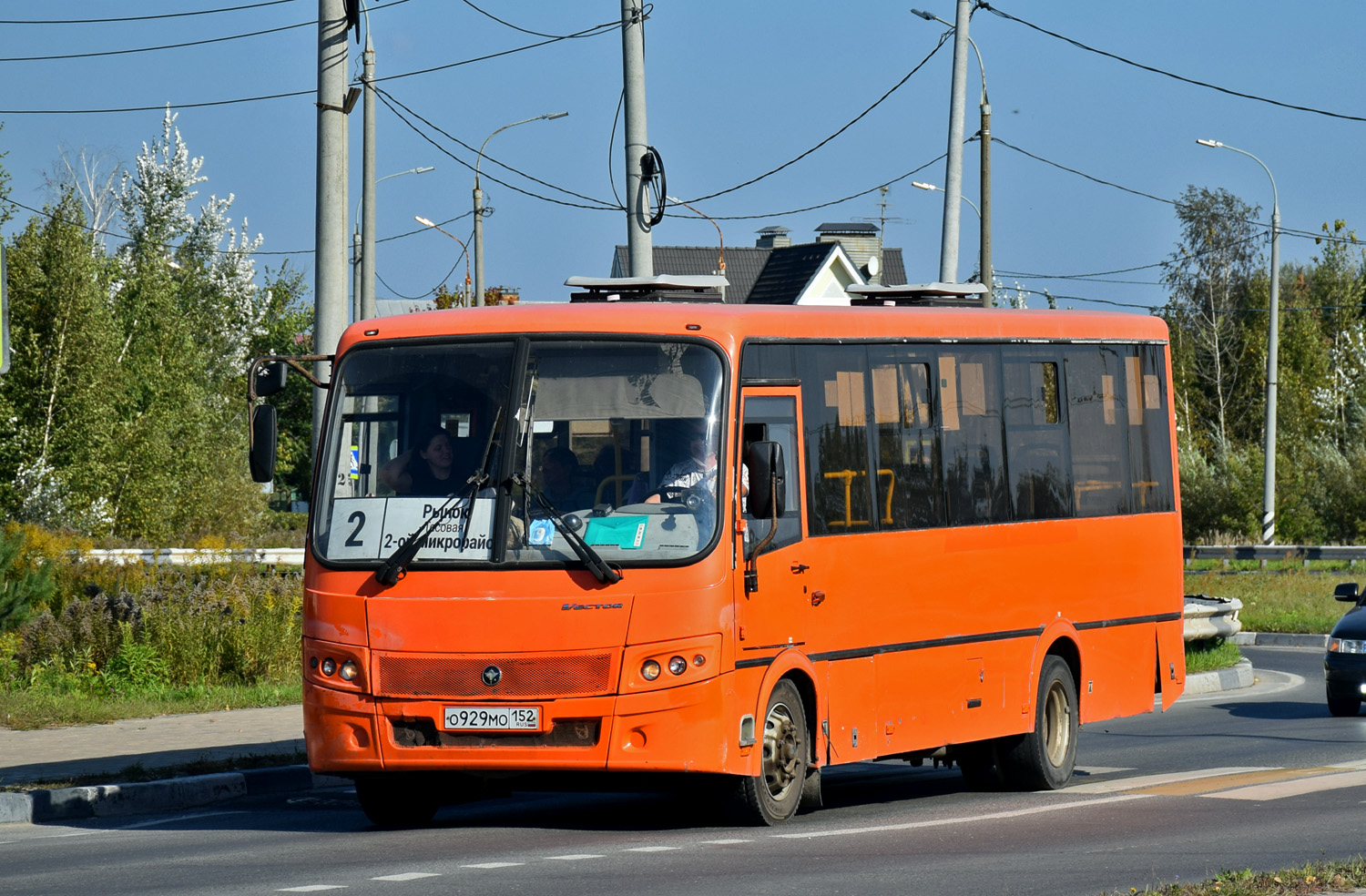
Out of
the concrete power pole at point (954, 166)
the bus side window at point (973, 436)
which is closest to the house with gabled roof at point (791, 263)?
the concrete power pole at point (954, 166)

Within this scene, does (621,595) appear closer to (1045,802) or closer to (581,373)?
(581,373)

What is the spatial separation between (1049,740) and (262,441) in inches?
237

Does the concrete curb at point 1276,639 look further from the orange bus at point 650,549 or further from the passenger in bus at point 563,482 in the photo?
the passenger in bus at point 563,482

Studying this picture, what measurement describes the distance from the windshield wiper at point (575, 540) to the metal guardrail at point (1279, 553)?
31.8m

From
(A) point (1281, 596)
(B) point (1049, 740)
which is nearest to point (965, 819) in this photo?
(B) point (1049, 740)

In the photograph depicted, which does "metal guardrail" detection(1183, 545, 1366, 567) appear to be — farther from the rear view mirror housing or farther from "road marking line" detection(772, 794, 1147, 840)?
the rear view mirror housing

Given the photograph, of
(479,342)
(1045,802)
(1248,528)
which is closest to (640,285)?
(479,342)

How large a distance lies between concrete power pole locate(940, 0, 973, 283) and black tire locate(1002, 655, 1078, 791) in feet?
35.5

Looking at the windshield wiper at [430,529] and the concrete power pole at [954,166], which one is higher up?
the concrete power pole at [954,166]

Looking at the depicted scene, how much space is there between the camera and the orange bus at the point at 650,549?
10.1 meters

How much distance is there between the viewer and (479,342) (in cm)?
1093

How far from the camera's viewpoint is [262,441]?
1127cm

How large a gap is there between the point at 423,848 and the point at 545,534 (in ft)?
5.73

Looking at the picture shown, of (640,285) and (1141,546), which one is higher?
(640,285)
